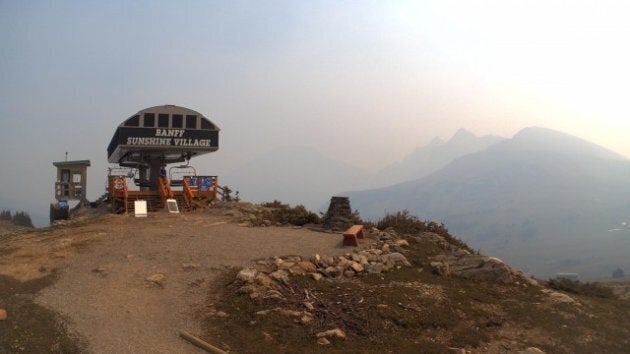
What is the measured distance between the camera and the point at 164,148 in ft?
93.7

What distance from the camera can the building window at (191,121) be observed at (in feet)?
95.0

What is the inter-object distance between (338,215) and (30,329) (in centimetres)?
1277

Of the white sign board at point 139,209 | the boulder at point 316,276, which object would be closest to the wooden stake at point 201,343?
the boulder at point 316,276

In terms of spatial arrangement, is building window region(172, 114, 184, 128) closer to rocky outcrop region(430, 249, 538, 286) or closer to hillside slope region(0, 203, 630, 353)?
hillside slope region(0, 203, 630, 353)

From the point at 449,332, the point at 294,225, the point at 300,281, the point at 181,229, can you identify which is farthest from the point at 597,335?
the point at 181,229

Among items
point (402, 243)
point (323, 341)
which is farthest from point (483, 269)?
point (323, 341)

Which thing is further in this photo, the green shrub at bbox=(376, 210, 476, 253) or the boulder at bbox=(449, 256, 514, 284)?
the green shrub at bbox=(376, 210, 476, 253)

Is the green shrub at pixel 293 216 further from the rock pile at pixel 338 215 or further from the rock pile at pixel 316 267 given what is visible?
the rock pile at pixel 316 267

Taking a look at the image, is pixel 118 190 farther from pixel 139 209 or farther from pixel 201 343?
pixel 201 343

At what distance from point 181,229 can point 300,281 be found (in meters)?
7.67

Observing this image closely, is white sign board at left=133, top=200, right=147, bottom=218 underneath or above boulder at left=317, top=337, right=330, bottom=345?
above

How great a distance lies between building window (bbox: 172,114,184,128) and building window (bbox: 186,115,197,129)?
1.00 feet

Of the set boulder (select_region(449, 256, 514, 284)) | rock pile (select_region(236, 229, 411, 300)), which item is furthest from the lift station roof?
boulder (select_region(449, 256, 514, 284))

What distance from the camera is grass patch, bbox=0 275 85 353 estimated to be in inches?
349
